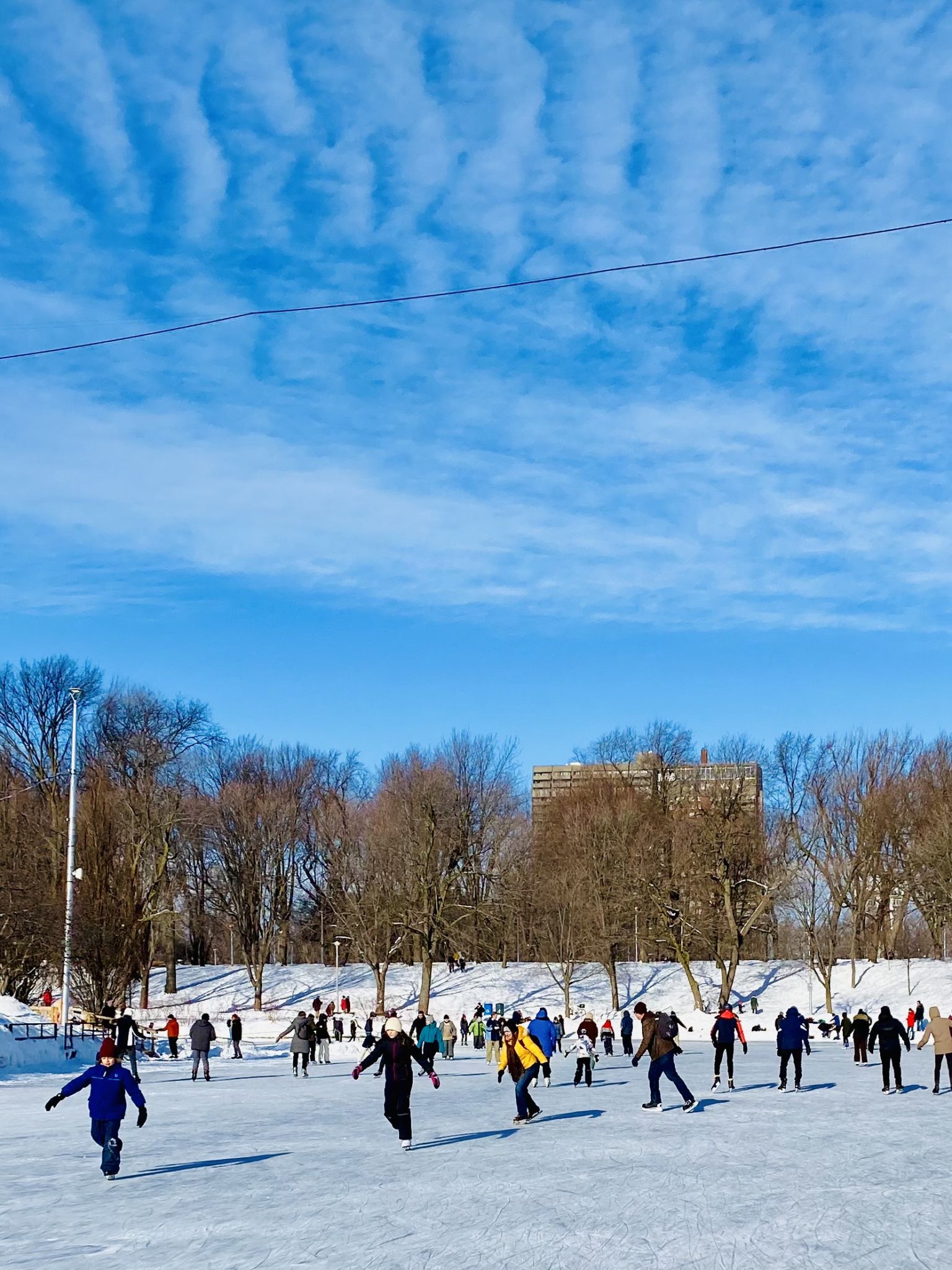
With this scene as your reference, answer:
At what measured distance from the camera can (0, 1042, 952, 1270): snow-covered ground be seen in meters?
9.41

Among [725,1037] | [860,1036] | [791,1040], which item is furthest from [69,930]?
[791,1040]

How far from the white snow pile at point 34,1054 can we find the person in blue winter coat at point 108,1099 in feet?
56.7

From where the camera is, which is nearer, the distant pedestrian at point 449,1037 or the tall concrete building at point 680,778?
the distant pedestrian at point 449,1037

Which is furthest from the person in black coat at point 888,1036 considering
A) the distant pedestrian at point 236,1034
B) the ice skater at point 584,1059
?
the distant pedestrian at point 236,1034

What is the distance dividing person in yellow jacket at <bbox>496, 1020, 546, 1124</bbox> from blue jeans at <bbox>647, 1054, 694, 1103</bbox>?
1.61 meters

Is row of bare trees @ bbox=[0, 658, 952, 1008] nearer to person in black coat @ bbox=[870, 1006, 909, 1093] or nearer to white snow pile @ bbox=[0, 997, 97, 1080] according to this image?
white snow pile @ bbox=[0, 997, 97, 1080]

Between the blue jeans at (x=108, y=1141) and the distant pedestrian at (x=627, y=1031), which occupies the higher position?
the blue jeans at (x=108, y=1141)

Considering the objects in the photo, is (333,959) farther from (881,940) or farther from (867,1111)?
(867,1111)

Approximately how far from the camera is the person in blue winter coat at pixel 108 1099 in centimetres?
1263

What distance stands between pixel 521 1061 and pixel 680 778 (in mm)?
59769

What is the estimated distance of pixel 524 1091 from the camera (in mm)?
17750

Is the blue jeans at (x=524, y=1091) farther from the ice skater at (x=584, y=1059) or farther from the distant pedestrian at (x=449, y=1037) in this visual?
the distant pedestrian at (x=449, y=1037)

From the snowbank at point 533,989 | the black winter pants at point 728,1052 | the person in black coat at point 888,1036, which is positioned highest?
the person in black coat at point 888,1036

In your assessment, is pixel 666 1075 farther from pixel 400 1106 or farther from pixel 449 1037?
pixel 449 1037
